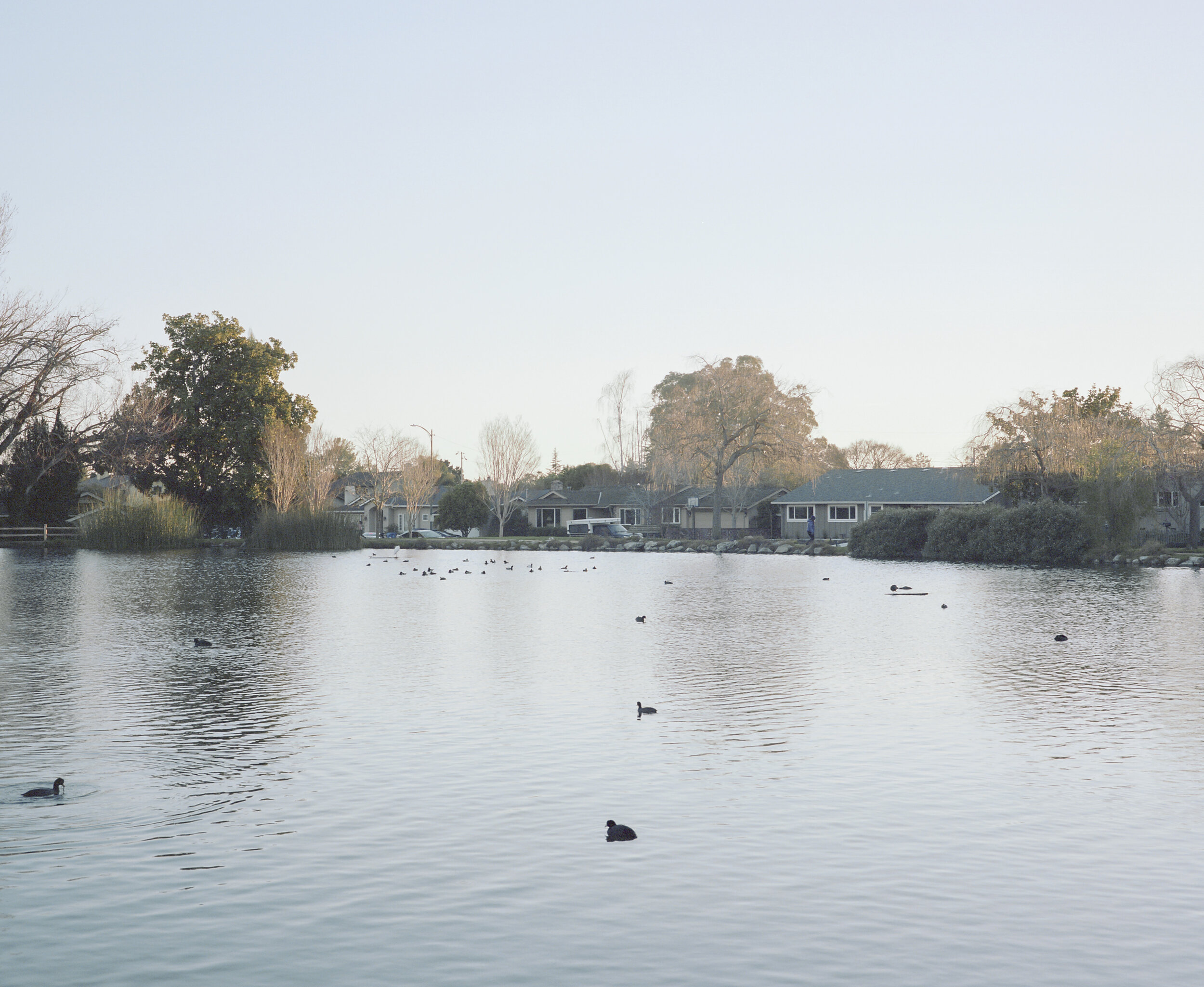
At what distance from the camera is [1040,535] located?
54.0 m

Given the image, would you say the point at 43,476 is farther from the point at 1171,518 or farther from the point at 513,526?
the point at 1171,518

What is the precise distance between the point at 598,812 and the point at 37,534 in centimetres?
6982

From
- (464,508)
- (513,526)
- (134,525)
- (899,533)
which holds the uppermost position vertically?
(464,508)

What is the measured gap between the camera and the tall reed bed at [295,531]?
66.1m

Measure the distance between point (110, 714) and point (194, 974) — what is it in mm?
8176

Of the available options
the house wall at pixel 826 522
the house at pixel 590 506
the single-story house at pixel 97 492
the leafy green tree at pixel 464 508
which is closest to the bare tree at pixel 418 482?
the leafy green tree at pixel 464 508

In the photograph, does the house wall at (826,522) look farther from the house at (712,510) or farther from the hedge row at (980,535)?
the hedge row at (980,535)

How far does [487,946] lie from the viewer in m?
6.63

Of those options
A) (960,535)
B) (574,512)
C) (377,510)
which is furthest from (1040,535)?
(377,510)

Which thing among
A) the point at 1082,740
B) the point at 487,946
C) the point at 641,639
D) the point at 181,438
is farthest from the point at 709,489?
the point at 487,946

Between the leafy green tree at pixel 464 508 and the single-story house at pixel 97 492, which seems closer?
the single-story house at pixel 97 492

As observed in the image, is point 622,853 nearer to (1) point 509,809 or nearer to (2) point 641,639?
(1) point 509,809

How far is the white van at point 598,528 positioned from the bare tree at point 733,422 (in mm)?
15007

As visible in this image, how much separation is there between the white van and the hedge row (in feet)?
115
